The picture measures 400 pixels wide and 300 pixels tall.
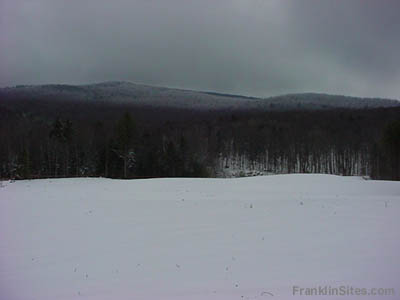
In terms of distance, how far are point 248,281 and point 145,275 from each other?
6.44 feet

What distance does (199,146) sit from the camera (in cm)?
7900

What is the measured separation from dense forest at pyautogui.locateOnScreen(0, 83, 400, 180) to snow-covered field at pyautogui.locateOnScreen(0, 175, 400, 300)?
2447 centimetres

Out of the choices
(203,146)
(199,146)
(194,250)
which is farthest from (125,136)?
(203,146)

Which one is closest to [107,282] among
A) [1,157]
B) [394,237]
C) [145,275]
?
[145,275]

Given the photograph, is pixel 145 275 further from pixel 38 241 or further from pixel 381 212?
pixel 381 212

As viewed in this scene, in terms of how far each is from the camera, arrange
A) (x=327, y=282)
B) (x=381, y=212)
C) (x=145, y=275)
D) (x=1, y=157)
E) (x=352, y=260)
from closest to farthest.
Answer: (x=327, y=282) → (x=145, y=275) → (x=352, y=260) → (x=381, y=212) → (x=1, y=157)

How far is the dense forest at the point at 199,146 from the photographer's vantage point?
48.2m

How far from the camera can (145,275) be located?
6.33 m

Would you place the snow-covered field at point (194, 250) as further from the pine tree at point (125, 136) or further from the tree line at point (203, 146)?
the pine tree at point (125, 136)

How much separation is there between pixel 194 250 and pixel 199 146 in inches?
2808

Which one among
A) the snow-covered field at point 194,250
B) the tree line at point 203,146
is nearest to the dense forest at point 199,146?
the tree line at point 203,146

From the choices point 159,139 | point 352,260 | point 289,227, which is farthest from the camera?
point 159,139

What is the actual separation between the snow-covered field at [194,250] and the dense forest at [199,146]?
963 inches

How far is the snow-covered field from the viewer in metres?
5.82
